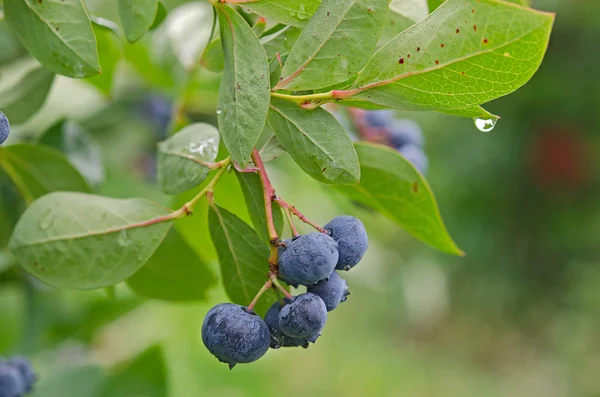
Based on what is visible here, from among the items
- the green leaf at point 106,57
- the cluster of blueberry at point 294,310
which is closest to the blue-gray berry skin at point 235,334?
the cluster of blueberry at point 294,310

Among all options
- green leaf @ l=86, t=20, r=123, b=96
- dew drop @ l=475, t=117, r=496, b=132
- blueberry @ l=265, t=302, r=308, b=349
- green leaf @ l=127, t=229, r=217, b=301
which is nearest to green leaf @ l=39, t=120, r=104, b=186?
green leaf @ l=86, t=20, r=123, b=96

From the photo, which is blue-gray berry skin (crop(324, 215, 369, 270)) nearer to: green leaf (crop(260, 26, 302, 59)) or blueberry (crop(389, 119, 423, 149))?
green leaf (crop(260, 26, 302, 59))

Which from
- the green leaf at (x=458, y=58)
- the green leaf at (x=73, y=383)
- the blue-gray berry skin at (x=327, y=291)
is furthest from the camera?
the green leaf at (x=73, y=383)

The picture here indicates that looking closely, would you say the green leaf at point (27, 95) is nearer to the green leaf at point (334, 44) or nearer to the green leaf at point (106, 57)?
the green leaf at point (106, 57)

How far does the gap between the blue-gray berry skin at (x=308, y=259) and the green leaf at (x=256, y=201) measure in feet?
0.16

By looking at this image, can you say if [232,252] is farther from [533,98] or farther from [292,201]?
[533,98]

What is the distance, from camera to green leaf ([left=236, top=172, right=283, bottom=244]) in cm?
62

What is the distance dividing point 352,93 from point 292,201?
Answer: 3.01ft

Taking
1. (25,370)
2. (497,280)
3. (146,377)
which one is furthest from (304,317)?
(497,280)

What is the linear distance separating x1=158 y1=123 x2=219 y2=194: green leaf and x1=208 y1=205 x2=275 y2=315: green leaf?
39 mm

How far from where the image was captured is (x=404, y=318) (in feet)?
18.8

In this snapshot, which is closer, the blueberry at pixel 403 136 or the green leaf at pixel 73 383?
the blueberry at pixel 403 136

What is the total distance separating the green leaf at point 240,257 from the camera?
0.66 metres

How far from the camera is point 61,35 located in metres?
0.58
